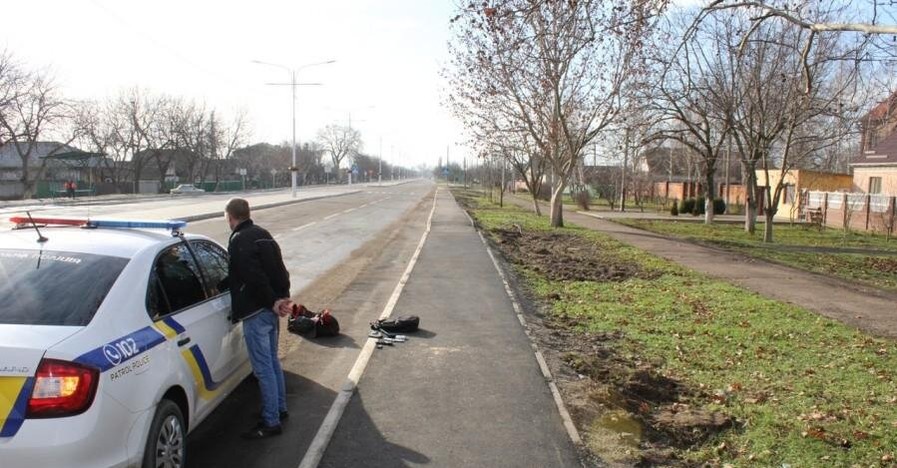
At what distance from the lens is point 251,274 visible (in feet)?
15.9

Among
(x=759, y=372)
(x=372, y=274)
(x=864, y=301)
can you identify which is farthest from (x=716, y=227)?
(x=759, y=372)

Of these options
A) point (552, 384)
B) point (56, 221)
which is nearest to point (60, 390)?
point (56, 221)

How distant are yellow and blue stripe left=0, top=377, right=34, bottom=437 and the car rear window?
17.0 inches

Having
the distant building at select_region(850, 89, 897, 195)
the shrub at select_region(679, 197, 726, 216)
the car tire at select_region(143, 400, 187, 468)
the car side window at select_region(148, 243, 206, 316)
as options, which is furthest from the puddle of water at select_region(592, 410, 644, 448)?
the shrub at select_region(679, 197, 726, 216)

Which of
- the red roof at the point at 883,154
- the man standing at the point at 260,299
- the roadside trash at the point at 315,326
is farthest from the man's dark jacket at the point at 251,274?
the red roof at the point at 883,154

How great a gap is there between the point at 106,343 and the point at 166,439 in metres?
0.76

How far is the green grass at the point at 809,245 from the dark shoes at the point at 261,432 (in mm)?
14080

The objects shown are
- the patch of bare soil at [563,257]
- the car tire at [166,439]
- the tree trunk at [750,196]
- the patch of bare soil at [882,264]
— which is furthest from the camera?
the tree trunk at [750,196]

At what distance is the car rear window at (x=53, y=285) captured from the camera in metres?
3.44

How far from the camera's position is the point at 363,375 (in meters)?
6.29

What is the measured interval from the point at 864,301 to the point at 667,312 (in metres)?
4.49

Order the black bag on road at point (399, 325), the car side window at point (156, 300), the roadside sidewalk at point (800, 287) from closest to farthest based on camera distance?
the car side window at point (156, 300), the black bag on road at point (399, 325), the roadside sidewalk at point (800, 287)

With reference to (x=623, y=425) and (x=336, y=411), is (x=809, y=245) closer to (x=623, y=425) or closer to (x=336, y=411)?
(x=623, y=425)

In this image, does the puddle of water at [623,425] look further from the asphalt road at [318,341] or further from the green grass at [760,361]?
the asphalt road at [318,341]
